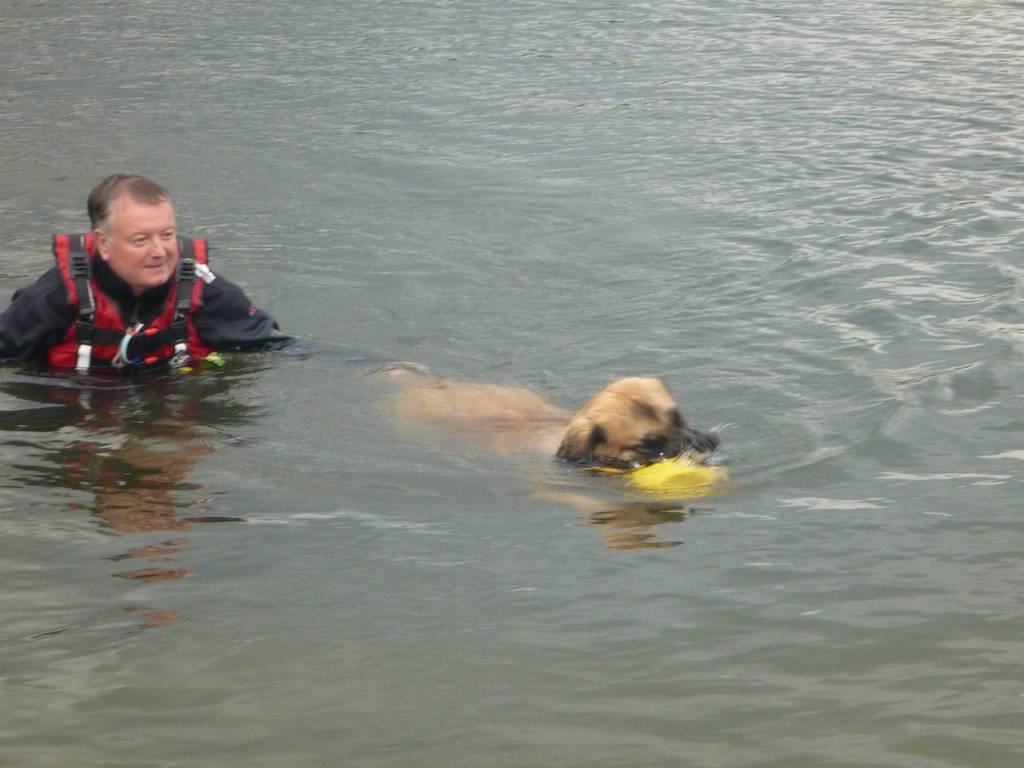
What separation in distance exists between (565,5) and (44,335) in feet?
39.4

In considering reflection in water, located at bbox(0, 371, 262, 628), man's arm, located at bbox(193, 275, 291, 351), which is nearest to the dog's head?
reflection in water, located at bbox(0, 371, 262, 628)

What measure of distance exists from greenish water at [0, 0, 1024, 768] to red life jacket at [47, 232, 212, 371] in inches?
7.5

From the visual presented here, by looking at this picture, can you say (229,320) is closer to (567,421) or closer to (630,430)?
(567,421)

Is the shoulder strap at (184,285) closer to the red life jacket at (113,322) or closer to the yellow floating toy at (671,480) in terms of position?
the red life jacket at (113,322)

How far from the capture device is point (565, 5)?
1761cm

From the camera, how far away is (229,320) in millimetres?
7207

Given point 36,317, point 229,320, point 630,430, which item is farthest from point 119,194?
point 630,430

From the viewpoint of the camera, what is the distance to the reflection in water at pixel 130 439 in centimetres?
580

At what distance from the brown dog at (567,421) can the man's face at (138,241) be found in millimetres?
1349

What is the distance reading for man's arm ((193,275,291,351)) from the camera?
23.4 ft

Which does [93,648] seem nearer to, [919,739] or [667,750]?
[667,750]

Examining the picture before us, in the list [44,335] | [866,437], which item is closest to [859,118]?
[866,437]

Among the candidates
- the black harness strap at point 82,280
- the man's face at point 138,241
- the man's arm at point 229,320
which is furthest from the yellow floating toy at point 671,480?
the black harness strap at point 82,280

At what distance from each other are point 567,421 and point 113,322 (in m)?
2.25
